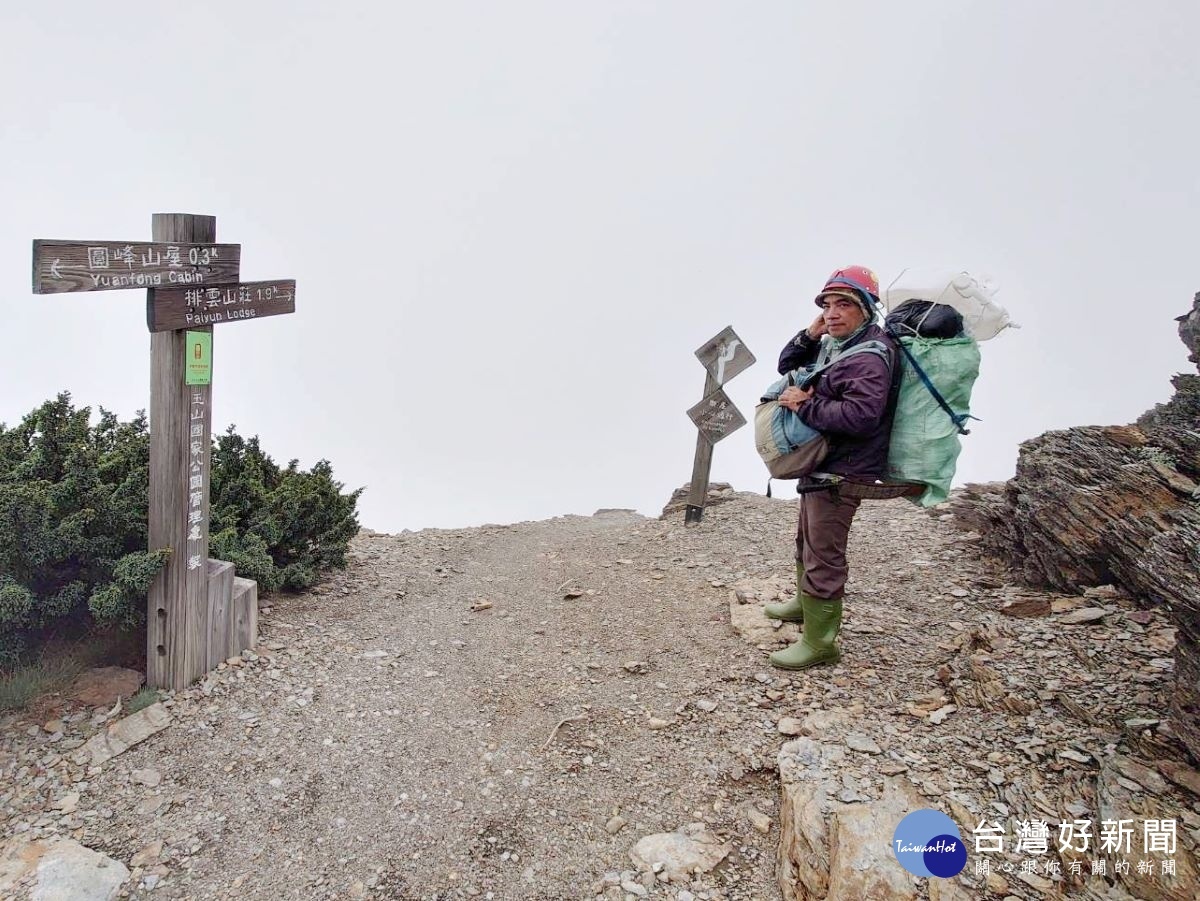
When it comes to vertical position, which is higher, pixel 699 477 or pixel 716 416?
pixel 716 416

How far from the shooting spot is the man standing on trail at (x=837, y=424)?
12.8ft

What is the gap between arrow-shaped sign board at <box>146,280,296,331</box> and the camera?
4.02 meters

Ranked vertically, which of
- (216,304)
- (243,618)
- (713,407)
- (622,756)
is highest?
(216,304)

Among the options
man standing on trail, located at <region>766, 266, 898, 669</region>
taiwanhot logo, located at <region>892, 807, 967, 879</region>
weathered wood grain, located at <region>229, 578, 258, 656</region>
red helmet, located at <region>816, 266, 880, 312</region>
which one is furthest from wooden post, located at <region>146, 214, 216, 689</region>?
taiwanhot logo, located at <region>892, 807, 967, 879</region>

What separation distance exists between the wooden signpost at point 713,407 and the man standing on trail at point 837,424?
3.59 m

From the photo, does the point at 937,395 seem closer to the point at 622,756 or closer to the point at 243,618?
the point at 622,756

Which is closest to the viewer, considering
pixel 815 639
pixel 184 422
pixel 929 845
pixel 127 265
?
pixel 929 845

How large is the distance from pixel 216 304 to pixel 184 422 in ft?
2.46

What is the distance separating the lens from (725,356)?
27.1 feet

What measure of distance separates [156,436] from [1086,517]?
6101 mm

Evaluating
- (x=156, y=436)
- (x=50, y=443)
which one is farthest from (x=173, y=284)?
(x=50, y=443)

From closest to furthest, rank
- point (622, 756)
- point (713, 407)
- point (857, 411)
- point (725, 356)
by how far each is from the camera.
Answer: point (857, 411), point (622, 756), point (725, 356), point (713, 407)

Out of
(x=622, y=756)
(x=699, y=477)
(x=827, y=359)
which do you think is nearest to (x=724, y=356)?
(x=699, y=477)

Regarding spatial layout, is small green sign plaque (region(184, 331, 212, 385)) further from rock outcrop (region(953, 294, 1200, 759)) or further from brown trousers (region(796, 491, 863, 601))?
rock outcrop (region(953, 294, 1200, 759))
